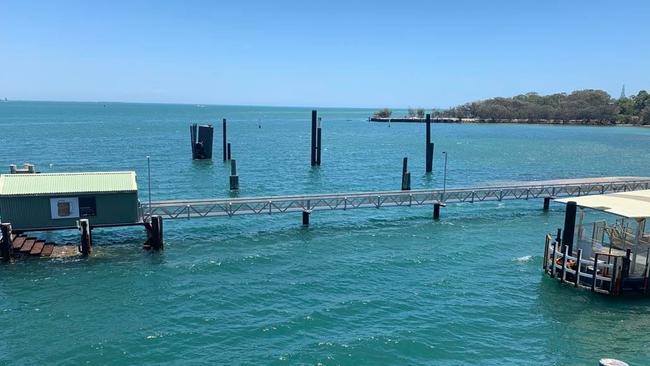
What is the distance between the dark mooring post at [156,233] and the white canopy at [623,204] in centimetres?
2255

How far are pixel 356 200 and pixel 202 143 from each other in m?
43.8

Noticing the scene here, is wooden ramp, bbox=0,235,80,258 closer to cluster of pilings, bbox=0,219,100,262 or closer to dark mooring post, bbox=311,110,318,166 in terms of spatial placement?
cluster of pilings, bbox=0,219,100,262

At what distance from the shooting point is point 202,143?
78.2m

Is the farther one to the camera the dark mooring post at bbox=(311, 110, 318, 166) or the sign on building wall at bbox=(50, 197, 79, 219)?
the dark mooring post at bbox=(311, 110, 318, 166)

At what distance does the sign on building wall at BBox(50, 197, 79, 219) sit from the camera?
30641 mm

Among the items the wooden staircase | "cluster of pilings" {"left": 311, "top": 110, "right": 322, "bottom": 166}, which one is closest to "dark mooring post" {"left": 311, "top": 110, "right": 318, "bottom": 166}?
"cluster of pilings" {"left": 311, "top": 110, "right": 322, "bottom": 166}

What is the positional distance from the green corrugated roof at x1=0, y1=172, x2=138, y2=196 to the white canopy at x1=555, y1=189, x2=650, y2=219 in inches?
993

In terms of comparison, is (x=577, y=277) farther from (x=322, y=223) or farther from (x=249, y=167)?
(x=249, y=167)

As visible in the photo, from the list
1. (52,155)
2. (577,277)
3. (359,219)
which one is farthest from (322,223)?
(52,155)

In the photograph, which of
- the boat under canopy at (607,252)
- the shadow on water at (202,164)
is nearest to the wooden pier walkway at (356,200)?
the boat under canopy at (607,252)

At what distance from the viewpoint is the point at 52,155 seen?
257 feet

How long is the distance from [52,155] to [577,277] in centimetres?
7433

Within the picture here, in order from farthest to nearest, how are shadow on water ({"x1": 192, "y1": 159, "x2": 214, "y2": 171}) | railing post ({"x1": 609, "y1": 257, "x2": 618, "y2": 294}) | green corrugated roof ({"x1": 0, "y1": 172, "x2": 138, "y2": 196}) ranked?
shadow on water ({"x1": 192, "y1": 159, "x2": 214, "y2": 171})
green corrugated roof ({"x1": 0, "y1": 172, "x2": 138, "y2": 196})
railing post ({"x1": 609, "y1": 257, "x2": 618, "y2": 294})

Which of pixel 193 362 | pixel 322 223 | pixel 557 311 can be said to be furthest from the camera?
pixel 322 223
